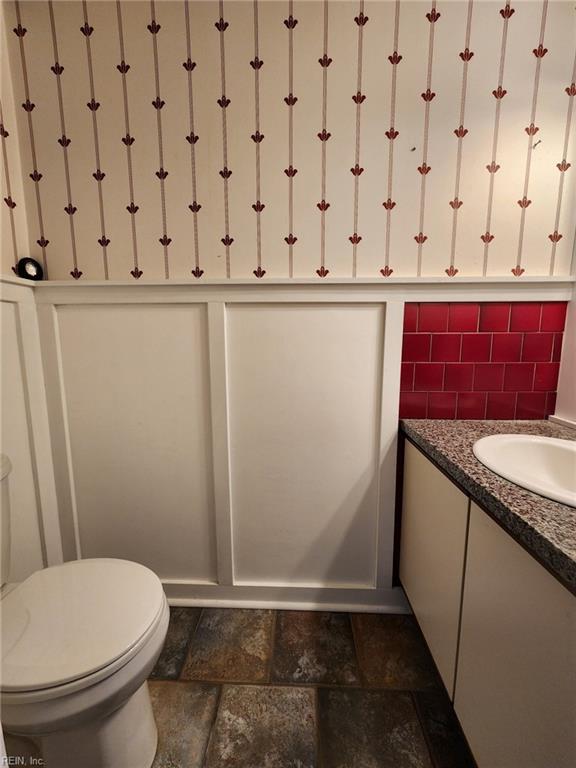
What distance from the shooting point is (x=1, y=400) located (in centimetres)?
111

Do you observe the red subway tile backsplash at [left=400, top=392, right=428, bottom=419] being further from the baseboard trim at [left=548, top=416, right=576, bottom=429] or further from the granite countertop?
the baseboard trim at [left=548, top=416, right=576, bottom=429]

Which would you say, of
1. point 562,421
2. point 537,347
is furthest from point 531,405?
point 537,347

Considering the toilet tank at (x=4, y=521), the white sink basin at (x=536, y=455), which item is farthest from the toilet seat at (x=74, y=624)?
the white sink basin at (x=536, y=455)

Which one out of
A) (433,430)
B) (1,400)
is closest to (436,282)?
(433,430)

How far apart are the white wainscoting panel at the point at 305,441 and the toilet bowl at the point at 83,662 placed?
51 centimetres

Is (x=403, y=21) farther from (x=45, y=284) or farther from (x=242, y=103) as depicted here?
(x=45, y=284)

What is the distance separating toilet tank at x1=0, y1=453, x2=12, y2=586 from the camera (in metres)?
0.98

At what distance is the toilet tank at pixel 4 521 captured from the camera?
3.20ft

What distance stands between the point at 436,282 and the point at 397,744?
1406 millimetres

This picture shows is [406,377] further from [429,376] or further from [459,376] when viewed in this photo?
[459,376]

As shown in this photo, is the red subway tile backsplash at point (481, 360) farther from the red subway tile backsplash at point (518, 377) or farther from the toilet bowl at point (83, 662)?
the toilet bowl at point (83, 662)

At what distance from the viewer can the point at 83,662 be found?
681 millimetres

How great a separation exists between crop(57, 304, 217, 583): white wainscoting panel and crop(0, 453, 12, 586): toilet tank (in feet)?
1.02

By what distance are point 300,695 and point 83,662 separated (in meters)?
0.69
